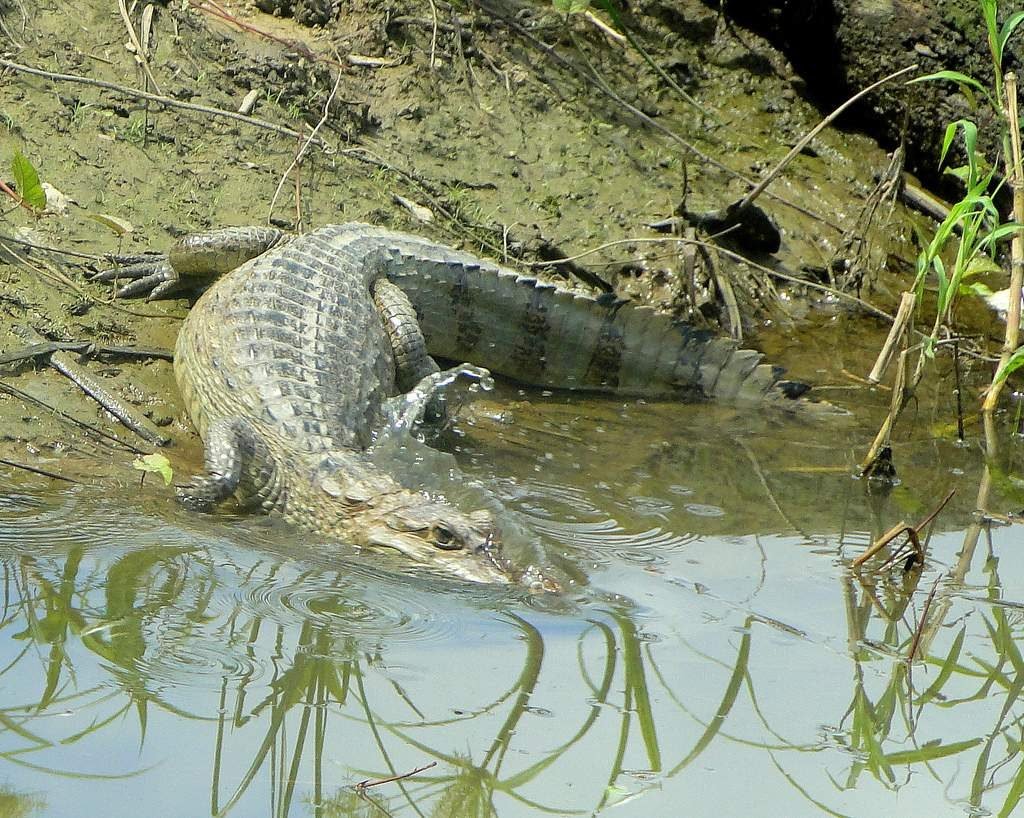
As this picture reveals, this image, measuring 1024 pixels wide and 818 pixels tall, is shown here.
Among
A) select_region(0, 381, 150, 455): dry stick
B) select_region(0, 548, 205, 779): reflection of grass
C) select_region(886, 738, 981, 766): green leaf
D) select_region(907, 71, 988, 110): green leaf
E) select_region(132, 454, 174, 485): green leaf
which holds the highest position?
select_region(907, 71, 988, 110): green leaf

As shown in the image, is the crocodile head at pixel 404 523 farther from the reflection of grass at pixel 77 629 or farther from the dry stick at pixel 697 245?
the dry stick at pixel 697 245

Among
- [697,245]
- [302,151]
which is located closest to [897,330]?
[697,245]

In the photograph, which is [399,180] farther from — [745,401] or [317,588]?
[317,588]

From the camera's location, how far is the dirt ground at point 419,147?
5.75 meters

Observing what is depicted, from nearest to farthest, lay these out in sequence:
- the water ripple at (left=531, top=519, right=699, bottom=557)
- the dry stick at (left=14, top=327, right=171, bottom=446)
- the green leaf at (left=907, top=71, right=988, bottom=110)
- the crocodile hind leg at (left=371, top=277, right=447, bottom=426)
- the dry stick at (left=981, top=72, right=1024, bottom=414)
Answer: the water ripple at (left=531, top=519, right=699, bottom=557)
the green leaf at (left=907, top=71, right=988, bottom=110)
the dry stick at (left=14, top=327, right=171, bottom=446)
the dry stick at (left=981, top=72, right=1024, bottom=414)
the crocodile hind leg at (left=371, top=277, right=447, bottom=426)

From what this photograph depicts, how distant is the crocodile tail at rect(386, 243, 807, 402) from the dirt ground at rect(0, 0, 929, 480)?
1.65 ft

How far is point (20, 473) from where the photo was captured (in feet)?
14.0

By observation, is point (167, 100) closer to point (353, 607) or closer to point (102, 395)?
point (102, 395)

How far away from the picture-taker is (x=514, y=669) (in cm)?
303

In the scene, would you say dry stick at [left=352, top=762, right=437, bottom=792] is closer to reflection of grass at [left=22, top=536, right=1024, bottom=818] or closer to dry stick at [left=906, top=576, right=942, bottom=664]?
reflection of grass at [left=22, top=536, right=1024, bottom=818]

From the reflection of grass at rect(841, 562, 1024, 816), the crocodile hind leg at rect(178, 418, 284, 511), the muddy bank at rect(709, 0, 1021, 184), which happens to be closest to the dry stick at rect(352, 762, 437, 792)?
the reflection of grass at rect(841, 562, 1024, 816)

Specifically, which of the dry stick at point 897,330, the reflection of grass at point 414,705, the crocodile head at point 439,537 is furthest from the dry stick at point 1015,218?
the crocodile head at point 439,537

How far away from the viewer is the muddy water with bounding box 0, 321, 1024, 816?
8.29 ft

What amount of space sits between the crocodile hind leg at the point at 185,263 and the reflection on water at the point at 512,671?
1.55 meters
